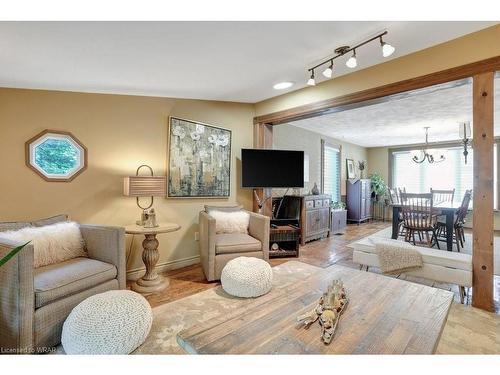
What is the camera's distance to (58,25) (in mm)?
1550

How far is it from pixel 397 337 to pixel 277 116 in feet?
9.65

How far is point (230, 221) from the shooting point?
304 cm

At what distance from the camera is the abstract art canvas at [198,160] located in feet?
10.1

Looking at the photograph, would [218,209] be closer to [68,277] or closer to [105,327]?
[68,277]

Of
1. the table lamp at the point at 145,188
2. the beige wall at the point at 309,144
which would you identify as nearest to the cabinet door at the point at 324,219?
the beige wall at the point at 309,144

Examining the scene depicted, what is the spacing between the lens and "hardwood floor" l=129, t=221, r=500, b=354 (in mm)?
1655

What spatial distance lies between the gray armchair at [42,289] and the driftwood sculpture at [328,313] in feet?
5.00

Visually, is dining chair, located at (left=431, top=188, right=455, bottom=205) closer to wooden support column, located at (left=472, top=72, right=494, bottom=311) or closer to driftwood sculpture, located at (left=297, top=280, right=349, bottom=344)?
wooden support column, located at (left=472, top=72, right=494, bottom=311)

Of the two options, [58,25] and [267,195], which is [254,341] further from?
[267,195]

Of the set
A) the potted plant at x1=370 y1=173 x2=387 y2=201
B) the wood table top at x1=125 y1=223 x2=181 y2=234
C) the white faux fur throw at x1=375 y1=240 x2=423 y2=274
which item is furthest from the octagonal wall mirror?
the potted plant at x1=370 y1=173 x2=387 y2=201

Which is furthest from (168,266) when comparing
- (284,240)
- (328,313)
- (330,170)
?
(330,170)

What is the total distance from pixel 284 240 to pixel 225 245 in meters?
1.32

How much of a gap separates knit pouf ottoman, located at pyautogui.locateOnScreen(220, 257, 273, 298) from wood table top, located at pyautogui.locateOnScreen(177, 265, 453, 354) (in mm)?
555
